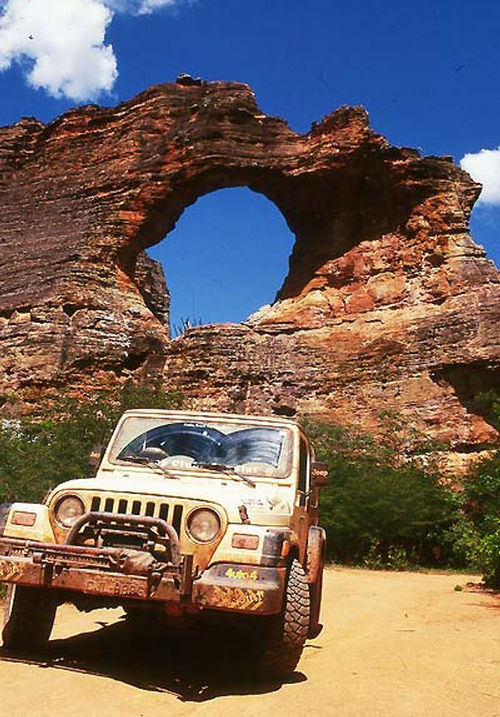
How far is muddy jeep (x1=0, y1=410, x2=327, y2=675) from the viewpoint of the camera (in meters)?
5.04

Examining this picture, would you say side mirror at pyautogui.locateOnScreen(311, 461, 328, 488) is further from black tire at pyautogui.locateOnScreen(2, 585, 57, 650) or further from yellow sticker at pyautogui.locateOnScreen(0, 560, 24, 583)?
yellow sticker at pyautogui.locateOnScreen(0, 560, 24, 583)

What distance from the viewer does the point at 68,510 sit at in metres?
5.73

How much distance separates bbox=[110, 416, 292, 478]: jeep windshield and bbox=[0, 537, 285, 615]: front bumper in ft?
4.74

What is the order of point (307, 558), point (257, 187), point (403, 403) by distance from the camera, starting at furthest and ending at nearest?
point (257, 187) → point (403, 403) → point (307, 558)

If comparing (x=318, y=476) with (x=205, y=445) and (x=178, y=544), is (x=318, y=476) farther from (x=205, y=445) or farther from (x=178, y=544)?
(x=178, y=544)

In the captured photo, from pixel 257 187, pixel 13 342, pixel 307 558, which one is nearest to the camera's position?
pixel 307 558

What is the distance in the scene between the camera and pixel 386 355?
24812 mm

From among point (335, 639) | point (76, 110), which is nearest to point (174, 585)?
point (335, 639)

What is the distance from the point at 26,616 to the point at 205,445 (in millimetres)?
2091

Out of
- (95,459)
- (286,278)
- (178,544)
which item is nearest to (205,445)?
(95,459)

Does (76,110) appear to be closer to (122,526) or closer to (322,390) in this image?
(322,390)

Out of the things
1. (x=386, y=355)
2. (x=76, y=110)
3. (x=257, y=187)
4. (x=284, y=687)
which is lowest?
(x=284, y=687)

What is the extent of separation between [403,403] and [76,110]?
17.8 m

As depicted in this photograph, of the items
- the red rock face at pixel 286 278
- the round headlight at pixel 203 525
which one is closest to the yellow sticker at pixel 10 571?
the round headlight at pixel 203 525
